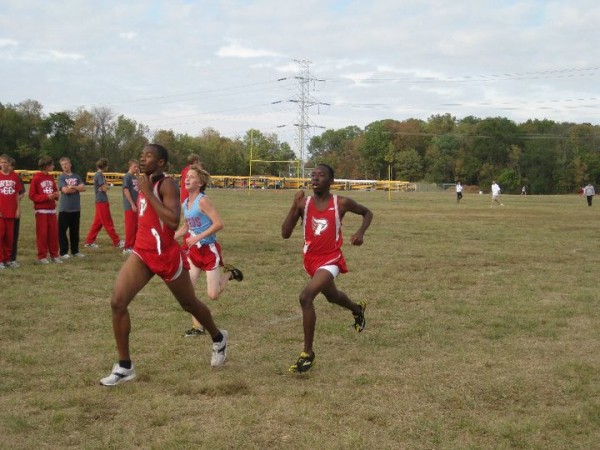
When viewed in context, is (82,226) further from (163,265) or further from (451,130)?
(451,130)

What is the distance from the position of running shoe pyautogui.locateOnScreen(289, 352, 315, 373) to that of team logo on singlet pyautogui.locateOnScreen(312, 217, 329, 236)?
129 centimetres

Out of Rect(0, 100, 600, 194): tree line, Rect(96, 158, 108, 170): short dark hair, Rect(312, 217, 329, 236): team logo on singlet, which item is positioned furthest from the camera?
Rect(0, 100, 600, 194): tree line

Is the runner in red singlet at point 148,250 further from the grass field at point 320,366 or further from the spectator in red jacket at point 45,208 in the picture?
the spectator in red jacket at point 45,208

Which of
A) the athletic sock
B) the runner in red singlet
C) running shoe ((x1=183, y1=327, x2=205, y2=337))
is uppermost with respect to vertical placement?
the runner in red singlet

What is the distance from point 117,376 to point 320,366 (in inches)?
78.5

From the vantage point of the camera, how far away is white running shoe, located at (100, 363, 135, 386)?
240 inches

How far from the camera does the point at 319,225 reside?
7.13 meters

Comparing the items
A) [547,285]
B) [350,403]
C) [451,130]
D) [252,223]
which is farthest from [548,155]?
[350,403]

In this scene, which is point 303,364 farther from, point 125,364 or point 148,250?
point 148,250

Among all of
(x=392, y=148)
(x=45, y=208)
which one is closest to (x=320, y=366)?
(x=45, y=208)

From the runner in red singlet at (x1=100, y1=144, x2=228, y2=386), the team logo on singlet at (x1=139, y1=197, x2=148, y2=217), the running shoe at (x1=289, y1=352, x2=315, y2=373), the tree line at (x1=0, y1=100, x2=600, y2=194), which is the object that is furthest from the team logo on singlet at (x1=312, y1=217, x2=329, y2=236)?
the tree line at (x1=0, y1=100, x2=600, y2=194)

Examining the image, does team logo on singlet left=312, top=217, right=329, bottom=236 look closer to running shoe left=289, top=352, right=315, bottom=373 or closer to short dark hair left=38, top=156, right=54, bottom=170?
running shoe left=289, top=352, right=315, bottom=373

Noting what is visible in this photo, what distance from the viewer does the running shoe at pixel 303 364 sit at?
659 centimetres

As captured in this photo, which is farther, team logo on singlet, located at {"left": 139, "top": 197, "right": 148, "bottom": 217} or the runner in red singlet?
team logo on singlet, located at {"left": 139, "top": 197, "right": 148, "bottom": 217}
